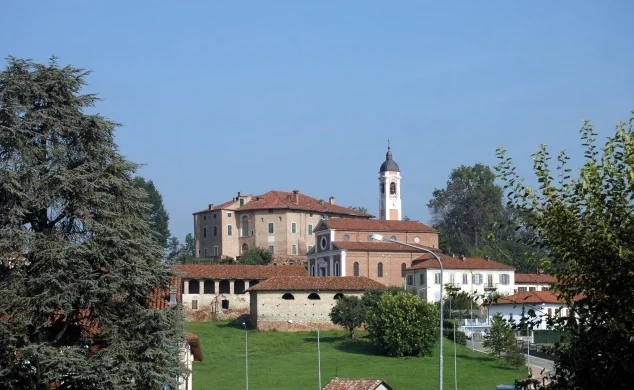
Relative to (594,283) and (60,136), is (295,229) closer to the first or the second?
(60,136)

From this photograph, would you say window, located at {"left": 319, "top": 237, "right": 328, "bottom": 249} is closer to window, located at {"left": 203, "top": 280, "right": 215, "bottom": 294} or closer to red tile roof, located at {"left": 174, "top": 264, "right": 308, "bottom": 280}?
red tile roof, located at {"left": 174, "top": 264, "right": 308, "bottom": 280}

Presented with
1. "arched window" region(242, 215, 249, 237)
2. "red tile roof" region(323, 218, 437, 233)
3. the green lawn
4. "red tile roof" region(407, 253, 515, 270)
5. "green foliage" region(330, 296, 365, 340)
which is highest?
"arched window" region(242, 215, 249, 237)

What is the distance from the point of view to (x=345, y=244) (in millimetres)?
107438

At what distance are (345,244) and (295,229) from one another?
2323 centimetres

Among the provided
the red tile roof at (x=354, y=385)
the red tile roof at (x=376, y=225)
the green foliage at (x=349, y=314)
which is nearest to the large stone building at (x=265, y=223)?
the red tile roof at (x=376, y=225)

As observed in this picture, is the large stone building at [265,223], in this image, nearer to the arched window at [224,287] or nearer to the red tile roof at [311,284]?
the arched window at [224,287]

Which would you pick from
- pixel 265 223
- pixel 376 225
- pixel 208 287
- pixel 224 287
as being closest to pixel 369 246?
pixel 376 225

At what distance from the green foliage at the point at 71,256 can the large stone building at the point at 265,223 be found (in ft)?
341

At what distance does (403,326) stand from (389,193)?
52.6 metres

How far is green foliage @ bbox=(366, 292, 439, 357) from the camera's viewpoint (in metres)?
72.6

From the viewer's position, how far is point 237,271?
314ft

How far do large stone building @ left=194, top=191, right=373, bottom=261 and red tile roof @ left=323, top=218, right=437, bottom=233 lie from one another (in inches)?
623

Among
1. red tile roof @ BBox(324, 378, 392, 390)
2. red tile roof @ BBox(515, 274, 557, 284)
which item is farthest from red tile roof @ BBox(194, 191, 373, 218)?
red tile roof @ BBox(324, 378, 392, 390)

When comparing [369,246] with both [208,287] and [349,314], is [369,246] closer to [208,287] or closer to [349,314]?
[208,287]
